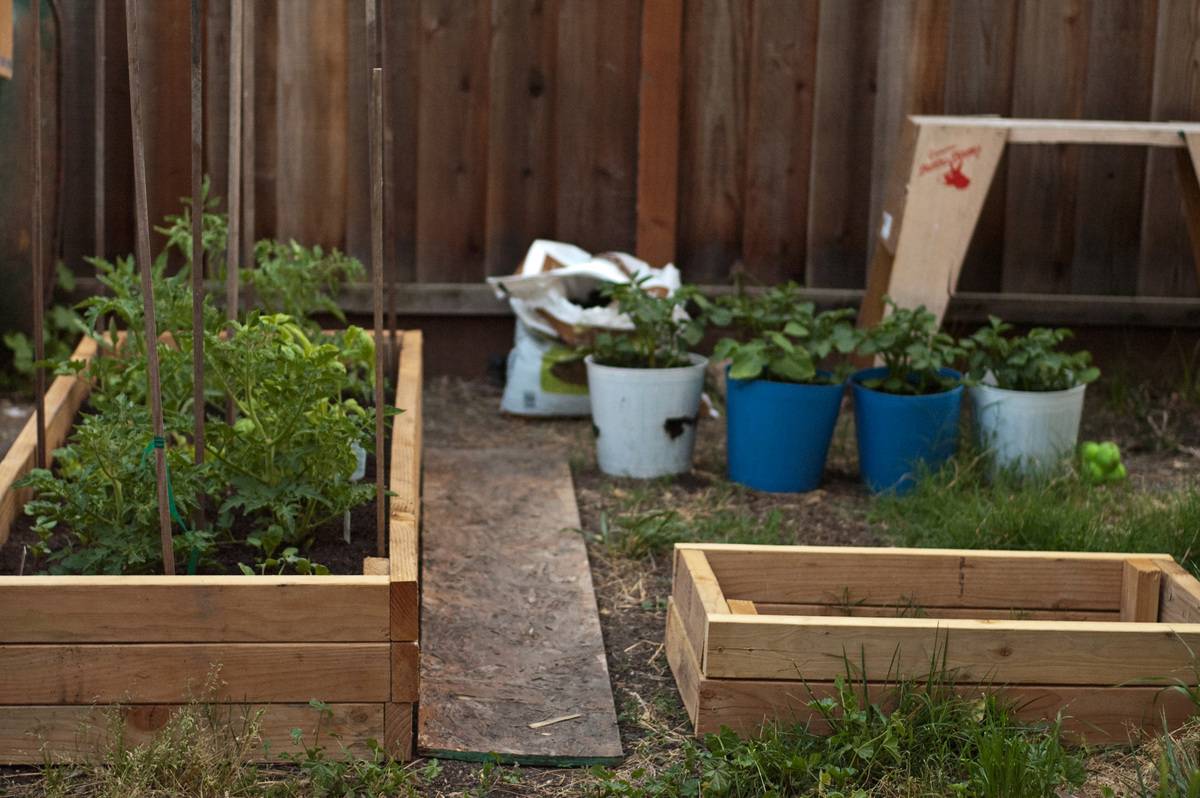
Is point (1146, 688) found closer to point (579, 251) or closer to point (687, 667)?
point (687, 667)

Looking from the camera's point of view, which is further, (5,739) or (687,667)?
(687,667)

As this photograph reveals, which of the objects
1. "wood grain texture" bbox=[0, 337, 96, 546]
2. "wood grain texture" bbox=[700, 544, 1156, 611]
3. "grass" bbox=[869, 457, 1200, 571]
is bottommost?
"grass" bbox=[869, 457, 1200, 571]

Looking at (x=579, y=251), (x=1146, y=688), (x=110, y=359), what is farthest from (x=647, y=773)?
(x=579, y=251)

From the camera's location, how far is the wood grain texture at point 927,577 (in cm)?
275

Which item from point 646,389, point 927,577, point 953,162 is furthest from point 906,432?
point 927,577

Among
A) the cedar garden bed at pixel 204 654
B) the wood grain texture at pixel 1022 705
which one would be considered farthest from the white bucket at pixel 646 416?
the cedar garden bed at pixel 204 654

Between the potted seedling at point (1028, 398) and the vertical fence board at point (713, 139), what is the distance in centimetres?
129

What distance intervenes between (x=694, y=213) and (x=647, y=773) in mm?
2979

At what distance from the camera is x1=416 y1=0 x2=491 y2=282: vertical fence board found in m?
4.92

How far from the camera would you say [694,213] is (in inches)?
200

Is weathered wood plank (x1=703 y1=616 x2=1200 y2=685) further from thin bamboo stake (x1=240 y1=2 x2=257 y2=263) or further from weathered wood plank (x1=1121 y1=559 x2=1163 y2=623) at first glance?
thin bamboo stake (x1=240 y1=2 x2=257 y2=263)

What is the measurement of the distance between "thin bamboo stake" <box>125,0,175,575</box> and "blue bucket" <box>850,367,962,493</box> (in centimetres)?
210

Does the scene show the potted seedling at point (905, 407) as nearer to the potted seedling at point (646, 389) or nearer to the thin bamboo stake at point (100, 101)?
the potted seedling at point (646, 389)

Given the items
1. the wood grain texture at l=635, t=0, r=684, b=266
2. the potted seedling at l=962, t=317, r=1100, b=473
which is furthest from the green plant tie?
the wood grain texture at l=635, t=0, r=684, b=266
